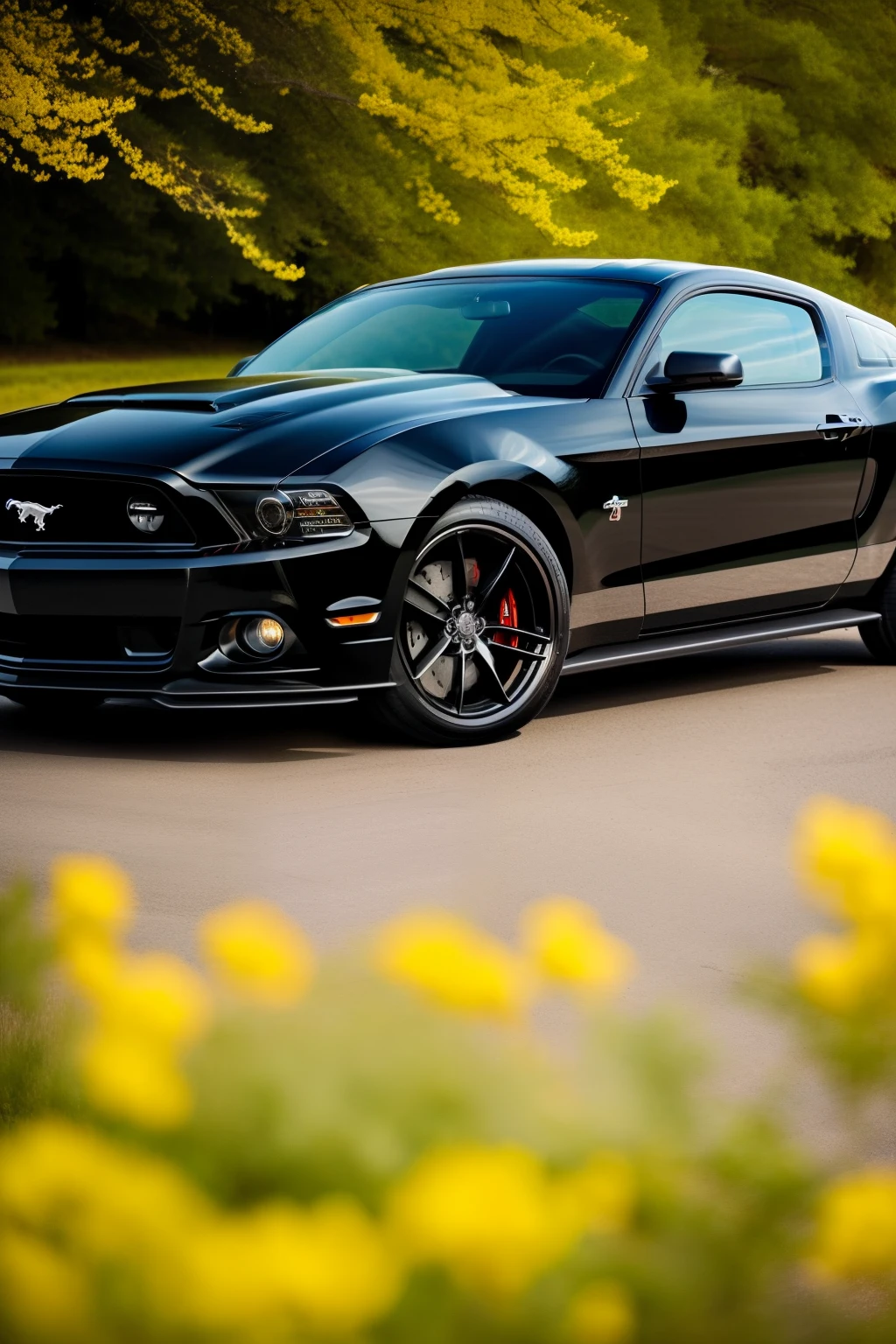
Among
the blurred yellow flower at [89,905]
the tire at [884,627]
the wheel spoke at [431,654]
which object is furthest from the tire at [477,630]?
the blurred yellow flower at [89,905]

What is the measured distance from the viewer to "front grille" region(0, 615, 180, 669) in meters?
6.14

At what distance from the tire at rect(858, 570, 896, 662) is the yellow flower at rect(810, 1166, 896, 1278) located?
23.1 feet

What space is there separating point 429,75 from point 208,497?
19.1 m

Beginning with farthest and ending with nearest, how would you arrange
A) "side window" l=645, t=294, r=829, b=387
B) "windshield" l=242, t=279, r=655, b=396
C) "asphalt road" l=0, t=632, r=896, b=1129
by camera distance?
"side window" l=645, t=294, r=829, b=387, "windshield" l=242, t=279, r=655, b=396, "asphalt road" l=0, t=632, r=896, b=1129

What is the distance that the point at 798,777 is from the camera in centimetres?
616

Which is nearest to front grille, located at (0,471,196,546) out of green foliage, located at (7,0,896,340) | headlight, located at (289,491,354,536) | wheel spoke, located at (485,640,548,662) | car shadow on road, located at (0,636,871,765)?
headlight, located at (289,491,354,536)

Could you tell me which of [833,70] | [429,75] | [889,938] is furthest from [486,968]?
[833,70]

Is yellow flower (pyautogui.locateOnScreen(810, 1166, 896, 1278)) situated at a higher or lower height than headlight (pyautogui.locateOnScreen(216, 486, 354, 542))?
higher

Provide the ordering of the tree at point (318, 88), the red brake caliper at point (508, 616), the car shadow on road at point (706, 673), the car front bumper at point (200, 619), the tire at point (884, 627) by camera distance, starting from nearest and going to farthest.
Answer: the car front bumper at point (200, 619)
the red brake caliper at point (508, 616)
the car shadow on road at point (706, 673)
the tire at point (884, 627)
the tree at point (318, 88)

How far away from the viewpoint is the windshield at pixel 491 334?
7176 millimetres

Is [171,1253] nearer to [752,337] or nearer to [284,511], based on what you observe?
[284,511]

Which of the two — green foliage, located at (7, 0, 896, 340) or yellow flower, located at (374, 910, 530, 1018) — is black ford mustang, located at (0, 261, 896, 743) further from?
green foliage, located at (7, 0, 896, 340)

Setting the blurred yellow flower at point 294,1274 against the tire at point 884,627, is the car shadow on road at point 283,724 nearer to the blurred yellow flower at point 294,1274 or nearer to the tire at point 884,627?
the tire at point 884,627

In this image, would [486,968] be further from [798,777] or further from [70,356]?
[70,356]
